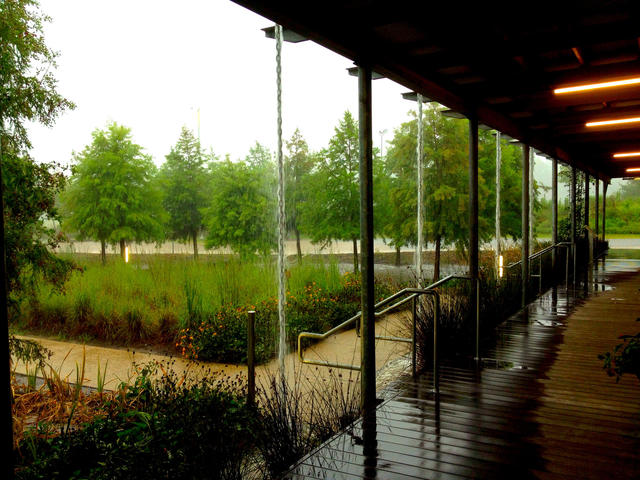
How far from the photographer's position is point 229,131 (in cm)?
→ 2672

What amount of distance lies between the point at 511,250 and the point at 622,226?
2586 cm

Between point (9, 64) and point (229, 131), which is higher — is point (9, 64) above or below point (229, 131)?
below

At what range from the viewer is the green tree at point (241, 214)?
54.7 ft

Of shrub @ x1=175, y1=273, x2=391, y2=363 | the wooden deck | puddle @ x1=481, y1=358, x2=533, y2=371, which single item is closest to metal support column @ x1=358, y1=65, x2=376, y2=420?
the wooden deck

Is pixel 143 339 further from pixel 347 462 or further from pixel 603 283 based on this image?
pixel 603 283

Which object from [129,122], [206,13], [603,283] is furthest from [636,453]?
[206,13]

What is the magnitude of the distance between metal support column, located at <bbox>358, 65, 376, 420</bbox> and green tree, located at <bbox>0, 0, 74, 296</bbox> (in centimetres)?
315

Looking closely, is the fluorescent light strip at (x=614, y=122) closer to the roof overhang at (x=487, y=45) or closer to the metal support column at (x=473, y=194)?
the roof overhang at (x=487, y=45)

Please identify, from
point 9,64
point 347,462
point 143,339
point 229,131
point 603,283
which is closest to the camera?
point 347,462

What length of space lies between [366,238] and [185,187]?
20.4m

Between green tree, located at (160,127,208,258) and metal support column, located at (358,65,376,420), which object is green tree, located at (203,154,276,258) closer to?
green tree, located at (160,127,208,258)

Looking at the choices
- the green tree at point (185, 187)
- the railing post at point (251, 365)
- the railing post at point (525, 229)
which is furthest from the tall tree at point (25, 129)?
the green tree at point (185, 187)

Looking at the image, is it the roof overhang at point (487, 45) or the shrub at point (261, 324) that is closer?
the roof overhang at point (487, 45)

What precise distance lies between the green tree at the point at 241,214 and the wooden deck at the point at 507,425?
1192 cm
